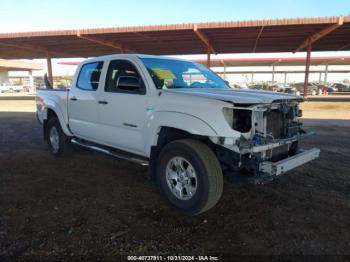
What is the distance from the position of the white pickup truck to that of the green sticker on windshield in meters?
0.02

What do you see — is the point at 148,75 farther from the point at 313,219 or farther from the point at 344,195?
the point at 344,195

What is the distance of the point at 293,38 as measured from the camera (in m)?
19.4

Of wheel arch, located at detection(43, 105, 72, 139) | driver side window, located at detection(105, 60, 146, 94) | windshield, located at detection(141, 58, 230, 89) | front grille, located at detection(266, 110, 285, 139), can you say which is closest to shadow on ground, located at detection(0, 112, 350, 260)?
wheel arch, located at detection(43, 105, 72, 139)

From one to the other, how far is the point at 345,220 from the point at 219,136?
5.86ft

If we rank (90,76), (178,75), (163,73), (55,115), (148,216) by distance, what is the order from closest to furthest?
1. (148,216)
2. (163,73)
3. (178,75)
4. (90,76)
5. (55,115)

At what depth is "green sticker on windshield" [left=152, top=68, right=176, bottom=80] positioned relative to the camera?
13.8ft

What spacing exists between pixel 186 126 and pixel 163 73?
3.81 feet

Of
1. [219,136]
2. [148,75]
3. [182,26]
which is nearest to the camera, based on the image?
[219,136]

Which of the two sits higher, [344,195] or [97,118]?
[97,118]

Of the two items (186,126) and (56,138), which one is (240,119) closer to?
(186,126)

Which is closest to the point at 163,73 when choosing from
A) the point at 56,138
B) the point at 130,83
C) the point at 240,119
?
the point at 130,83

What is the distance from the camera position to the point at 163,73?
4285mm

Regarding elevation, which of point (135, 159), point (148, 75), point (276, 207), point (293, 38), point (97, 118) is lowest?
point (276, 207)

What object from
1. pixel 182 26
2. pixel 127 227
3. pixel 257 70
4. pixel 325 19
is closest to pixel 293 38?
pixel 325 19
